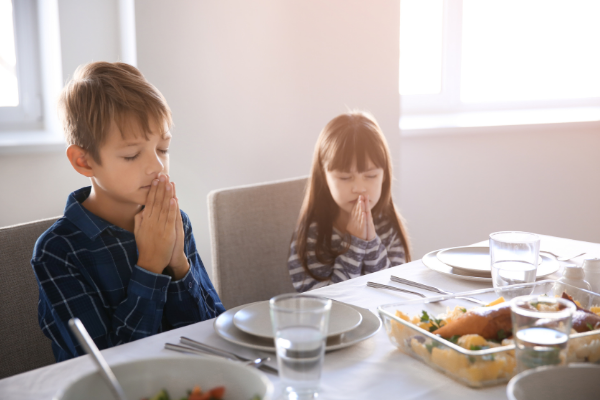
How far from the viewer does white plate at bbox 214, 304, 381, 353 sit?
2.64ft

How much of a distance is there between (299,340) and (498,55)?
9.69 ft

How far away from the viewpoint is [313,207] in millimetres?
1668

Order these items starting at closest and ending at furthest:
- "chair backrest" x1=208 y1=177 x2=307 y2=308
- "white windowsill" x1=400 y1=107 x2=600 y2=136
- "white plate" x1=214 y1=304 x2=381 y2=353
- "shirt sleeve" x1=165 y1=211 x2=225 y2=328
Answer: "white plate" x1=214 y1=304 x2=381 y2=353, "shirt sleeve" x1=165 y1=211 x2=225 y2=328, "chair backrest" x1=208 y1=177 x2=307 y2=308, "white windowsill" x1=400 y1=107 x2=600 y2=136

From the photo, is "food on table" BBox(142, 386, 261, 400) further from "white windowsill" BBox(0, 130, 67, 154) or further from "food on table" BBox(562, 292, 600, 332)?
"white windowsill" BBox(0, 130, 67, 154)

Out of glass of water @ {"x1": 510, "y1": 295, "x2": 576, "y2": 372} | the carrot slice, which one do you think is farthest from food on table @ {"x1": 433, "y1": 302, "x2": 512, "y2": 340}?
the carrot slice

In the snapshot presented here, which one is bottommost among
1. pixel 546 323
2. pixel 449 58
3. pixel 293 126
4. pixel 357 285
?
pixel 357 285

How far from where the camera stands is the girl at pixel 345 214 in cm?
158

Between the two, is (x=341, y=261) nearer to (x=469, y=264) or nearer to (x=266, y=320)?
(x=469, y=264)

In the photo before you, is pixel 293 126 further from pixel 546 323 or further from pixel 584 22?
pixel 584 22

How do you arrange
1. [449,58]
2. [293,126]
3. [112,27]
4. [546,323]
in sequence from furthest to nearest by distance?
[449,58]
[293,126]
[112,27]
[546,323]

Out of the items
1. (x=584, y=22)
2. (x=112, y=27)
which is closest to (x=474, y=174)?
(x=584, y=22)

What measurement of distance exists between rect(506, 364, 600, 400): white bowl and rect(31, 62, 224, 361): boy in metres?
0.71

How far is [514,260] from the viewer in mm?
977

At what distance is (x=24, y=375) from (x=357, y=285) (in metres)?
0.60
